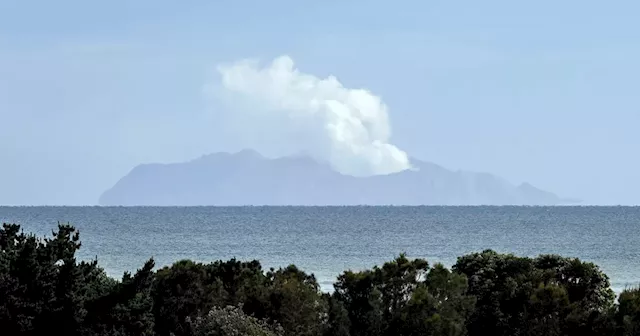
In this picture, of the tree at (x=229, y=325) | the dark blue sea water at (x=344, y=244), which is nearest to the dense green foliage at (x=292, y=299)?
the tree at (x=229, y=325)

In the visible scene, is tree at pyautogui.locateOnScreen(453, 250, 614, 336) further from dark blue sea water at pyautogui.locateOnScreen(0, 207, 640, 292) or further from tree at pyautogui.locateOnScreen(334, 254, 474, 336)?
dark blue sea water at pyautogui.locateOnScreen(0, 207, 640, 292)

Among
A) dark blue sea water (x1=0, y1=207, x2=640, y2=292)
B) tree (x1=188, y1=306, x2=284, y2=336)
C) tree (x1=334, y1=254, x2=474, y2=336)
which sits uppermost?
dark blue sea water (x1=0, y1=207, x2=640, y2=292)

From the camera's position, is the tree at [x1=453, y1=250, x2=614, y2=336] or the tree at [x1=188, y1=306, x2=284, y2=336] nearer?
the tree at [x1=188, y1=306, x2=284, y2=336]

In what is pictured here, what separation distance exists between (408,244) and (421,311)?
84.1 m

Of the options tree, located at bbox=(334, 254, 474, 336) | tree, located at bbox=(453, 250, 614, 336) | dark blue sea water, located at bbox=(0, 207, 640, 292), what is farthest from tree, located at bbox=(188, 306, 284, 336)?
dark blue sea water, located at bbox=(0, 207, 640, 292)

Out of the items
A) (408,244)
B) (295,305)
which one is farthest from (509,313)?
(408,244)

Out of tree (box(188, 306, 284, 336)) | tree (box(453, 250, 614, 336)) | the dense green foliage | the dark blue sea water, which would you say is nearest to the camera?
tree (box(188, 306, 284, 336))

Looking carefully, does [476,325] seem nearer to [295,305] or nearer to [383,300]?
[383,300]

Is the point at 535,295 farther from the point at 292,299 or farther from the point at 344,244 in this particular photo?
the point at 344,244

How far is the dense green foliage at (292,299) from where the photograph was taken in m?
30.8

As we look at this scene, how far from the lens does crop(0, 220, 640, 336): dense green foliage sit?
101ft

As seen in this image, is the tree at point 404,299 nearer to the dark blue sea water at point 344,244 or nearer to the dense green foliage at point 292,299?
the dense green foliage at point 292,299

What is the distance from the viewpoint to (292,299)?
3322 cm

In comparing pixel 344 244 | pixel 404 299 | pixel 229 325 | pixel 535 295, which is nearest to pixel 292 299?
pixel 229 325
